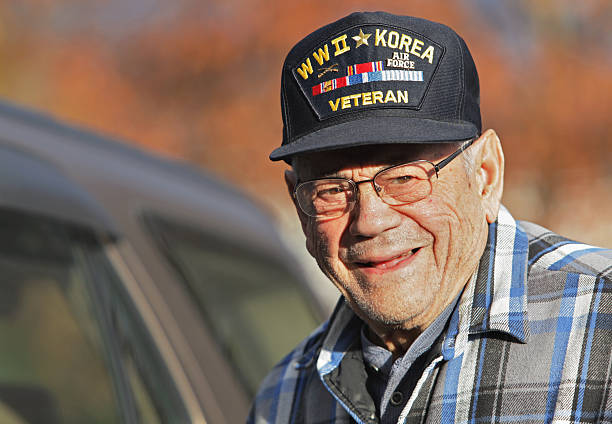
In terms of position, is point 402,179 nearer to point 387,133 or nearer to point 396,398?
point 387,133

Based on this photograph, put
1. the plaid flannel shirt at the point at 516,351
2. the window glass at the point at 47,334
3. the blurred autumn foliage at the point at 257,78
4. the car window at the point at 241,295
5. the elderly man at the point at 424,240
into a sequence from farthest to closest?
the blurred autumn foliage at the point at 257,78
the car window at the point at 241,295
the window glass at the point at 47,334
the elderly man at the point at 424,240
the plaid flannel shirt at the point at 516,351

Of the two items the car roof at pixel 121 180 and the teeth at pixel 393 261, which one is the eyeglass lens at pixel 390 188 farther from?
the car roof at pixel 121 180

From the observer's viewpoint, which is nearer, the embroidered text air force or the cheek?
the embroidered text air force

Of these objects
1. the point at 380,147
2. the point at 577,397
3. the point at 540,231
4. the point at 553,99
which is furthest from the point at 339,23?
the point at 553,99

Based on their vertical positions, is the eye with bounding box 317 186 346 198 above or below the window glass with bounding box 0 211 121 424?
above

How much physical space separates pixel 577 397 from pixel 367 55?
88cm

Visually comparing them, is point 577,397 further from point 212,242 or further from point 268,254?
point 268,254

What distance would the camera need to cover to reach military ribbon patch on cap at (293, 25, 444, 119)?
1828 mm

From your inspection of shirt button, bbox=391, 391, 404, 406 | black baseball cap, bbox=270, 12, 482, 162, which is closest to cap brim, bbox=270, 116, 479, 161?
black baseball cap, bbox=270, 12, 482, 162

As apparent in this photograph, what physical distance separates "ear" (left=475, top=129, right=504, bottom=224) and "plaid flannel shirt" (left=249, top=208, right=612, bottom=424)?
2.3 inches

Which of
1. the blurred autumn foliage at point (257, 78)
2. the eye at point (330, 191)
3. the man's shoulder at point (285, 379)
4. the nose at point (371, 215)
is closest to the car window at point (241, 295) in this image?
the man's shoulder at point (285, 379)

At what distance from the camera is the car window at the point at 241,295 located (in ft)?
11.6

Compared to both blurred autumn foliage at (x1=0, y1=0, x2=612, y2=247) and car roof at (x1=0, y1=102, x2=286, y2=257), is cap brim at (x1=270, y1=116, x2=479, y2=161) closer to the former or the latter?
car roof at (x1=0, y1=102, x2=286, y2=257)

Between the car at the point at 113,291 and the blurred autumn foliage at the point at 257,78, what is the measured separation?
7.74 m
